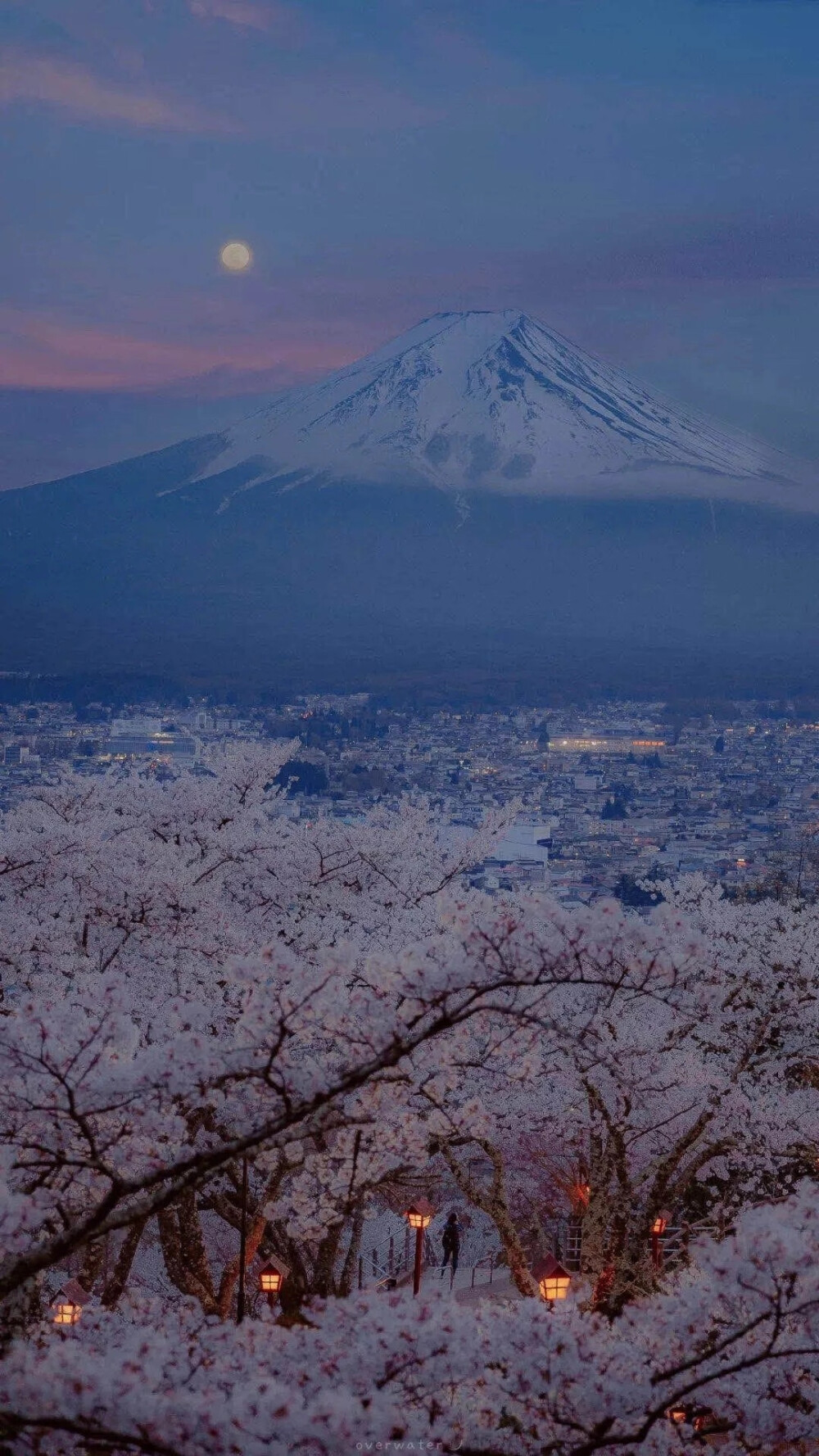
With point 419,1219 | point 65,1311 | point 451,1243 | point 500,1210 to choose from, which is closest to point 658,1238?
point 419,1219

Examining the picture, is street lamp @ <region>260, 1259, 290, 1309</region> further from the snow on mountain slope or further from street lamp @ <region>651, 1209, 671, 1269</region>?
the snow on mountain slope

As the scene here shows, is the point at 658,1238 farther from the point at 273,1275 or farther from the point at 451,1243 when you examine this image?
the point at 451,1243

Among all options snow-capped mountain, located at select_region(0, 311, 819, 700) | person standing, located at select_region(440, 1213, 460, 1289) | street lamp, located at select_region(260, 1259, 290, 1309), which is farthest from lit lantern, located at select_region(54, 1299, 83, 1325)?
snow-capped mountain, located at select_region(0, 311, 819, 700)

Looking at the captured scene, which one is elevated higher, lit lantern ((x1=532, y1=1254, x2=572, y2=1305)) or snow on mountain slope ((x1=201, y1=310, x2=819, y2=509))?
snow on mountain slope ((x1=201, y1=310, x2=819, y2=509))

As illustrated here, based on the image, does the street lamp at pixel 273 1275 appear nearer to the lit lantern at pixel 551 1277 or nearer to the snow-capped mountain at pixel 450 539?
the lit lantern at pixel 551 1277

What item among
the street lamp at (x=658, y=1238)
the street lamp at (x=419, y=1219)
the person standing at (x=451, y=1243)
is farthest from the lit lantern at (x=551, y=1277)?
the person standing at (x=451, y=1243)
